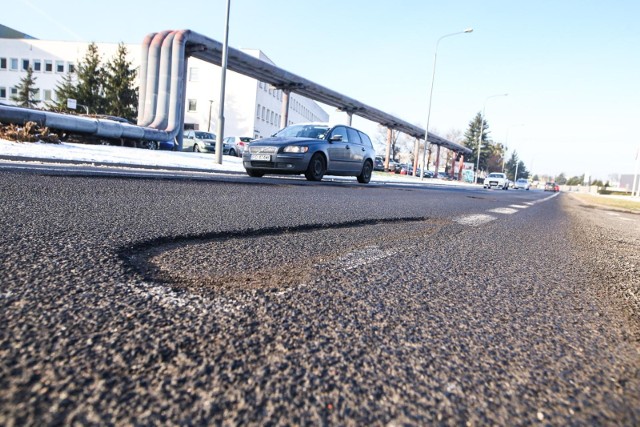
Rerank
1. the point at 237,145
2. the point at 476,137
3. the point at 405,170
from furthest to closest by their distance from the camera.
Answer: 1. the point at 476,137
2. the point at 405,170
3. the point at 237,145

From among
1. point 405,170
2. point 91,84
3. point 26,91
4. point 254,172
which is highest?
point 91,84

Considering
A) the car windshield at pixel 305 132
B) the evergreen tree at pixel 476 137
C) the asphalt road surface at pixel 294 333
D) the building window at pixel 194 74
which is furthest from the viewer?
the evergreen tree at pixel 476 137

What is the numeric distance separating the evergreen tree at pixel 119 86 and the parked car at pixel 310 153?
122 ft

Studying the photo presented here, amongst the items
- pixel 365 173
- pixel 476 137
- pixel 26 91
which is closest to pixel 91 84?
pixel 26 91

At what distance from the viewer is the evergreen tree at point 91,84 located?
4081 centimetres

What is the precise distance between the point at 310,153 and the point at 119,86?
39.2 metres

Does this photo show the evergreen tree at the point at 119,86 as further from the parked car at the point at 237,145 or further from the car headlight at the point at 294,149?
the car headlight at the point at 294,149

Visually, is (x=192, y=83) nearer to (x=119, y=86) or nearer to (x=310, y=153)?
(x=119, y=86)

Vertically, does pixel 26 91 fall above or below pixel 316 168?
above

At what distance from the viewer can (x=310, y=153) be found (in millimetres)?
9922

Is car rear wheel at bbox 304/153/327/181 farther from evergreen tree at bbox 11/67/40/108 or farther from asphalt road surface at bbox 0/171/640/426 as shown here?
evergreen tree at bbox 11/67/40/108

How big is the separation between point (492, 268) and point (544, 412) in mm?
1411

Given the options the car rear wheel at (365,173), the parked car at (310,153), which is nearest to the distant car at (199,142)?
the car rear wheel at (365,173)

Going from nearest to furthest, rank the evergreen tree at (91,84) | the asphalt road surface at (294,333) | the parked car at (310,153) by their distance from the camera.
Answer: the asphalt road surface at (294,333) < the parked car at (310,153) < the evergreen tree at (91,84)
